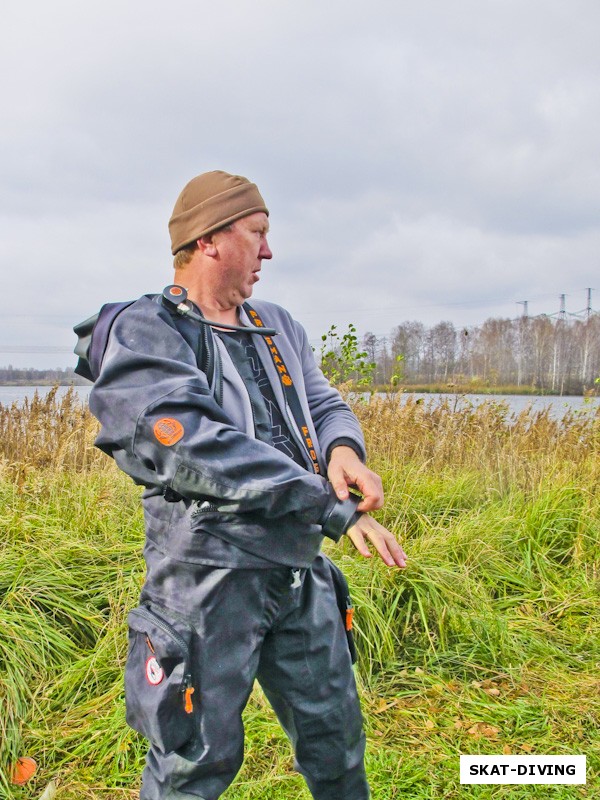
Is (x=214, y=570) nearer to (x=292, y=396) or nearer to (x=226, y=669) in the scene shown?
(x=226, y=669)

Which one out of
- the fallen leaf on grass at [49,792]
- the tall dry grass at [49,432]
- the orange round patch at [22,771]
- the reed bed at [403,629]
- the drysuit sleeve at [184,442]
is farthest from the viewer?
the tall dry grass at [49,432]

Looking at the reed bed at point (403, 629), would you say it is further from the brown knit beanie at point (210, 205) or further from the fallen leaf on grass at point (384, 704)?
the brown knit beanie at point (210, 205)

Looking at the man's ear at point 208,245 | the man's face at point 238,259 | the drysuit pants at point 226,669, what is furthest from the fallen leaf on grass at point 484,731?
the man's ear at point 208,245

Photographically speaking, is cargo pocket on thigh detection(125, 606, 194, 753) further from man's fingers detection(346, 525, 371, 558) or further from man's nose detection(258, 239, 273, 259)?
man's nose detection(258, 239, 273, 259)

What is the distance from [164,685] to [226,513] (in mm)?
457

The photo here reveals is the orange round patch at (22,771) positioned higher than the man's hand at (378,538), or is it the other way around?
the man's hand at (378,538)

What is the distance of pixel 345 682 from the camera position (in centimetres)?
188

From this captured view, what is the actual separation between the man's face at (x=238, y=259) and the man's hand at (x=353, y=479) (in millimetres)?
531

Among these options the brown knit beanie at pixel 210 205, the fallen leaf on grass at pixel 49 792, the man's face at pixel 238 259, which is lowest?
the fallen leaf on grass at pixel 49 792

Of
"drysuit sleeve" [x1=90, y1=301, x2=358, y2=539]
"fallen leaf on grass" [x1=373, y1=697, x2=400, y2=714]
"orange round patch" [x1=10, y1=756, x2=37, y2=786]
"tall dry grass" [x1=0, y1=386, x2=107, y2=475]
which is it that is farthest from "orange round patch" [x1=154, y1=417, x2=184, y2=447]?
"tall dry grass" [x1=0, y1=386, x2=107, y2=475]

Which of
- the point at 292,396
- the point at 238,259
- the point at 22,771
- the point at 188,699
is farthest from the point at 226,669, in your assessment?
the point at 22,771

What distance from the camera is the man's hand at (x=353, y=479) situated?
1.65 metres

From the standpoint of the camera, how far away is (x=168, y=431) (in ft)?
4.92

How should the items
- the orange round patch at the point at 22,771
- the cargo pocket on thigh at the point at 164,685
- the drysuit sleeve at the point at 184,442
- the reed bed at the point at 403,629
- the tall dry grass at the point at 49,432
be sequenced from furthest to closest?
the tall dry grass at the point at 49,432
the reed bed at the point at 403,629
the orange round patch at the point at 22,771
the cargo pocket on thigh at the point at 164,685
the drysuit sleeve at the point at 184,442
